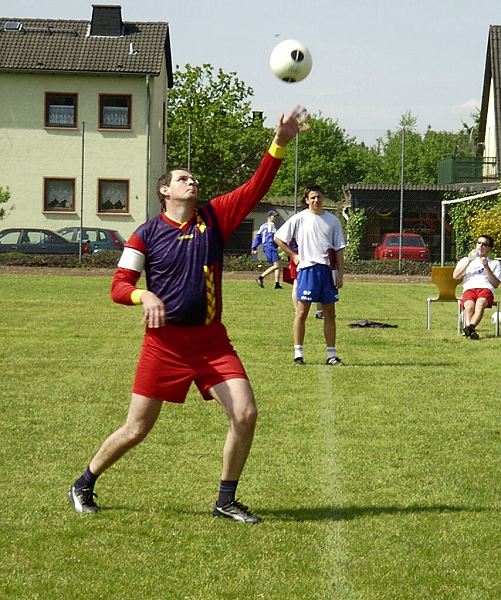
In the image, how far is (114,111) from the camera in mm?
51406

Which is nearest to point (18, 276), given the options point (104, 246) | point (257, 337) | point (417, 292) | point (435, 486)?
point (104, 246)

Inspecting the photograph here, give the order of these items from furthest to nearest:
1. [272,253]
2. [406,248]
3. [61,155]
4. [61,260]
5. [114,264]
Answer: [61,155] < [406,248] < [114,264] < [61,260] < [272,253]

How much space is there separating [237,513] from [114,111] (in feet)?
149

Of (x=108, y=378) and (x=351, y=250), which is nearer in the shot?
(x=108, y=378)

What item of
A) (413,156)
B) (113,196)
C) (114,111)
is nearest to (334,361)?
Result: (113,196)

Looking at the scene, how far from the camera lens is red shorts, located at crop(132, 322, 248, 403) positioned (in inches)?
281

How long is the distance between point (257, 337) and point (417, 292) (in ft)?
45.9

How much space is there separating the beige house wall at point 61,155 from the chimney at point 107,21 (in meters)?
4.25

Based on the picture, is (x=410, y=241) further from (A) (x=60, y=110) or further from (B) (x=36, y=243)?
(A) (x=60, y=110)

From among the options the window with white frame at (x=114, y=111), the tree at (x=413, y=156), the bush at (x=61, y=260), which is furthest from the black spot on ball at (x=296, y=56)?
the tree at (x=413, y=156)

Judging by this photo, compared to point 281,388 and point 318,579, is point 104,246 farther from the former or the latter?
point 318,579

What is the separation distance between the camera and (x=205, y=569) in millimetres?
6082

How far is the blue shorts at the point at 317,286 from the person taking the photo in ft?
48.5

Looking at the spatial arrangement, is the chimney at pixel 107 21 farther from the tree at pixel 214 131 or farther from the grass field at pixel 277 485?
the grass field at pixel 277 485
